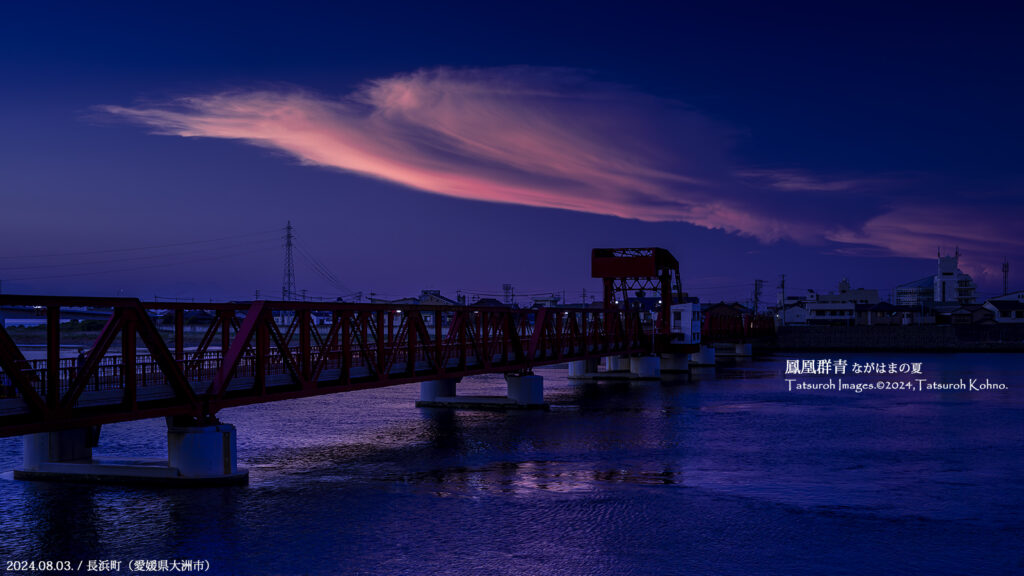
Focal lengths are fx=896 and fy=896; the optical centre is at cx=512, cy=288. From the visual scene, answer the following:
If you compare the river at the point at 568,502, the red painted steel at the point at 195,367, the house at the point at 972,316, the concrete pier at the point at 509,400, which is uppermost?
the house at the point at 972,316

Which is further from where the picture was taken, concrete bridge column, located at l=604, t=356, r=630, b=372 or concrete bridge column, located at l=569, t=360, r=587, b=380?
concrete bridge column, located at l=604, t=356, r=630, b=372

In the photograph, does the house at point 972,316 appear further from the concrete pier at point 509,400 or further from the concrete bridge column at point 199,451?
the concrete bridge column at point 199,451

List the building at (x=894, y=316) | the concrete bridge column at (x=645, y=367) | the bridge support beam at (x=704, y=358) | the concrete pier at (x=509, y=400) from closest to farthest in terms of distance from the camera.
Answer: the concrete pier at (x=509, y=400) < the concrete bridge column at (x=645, y=367) < the bridge support beam at (x=704, y=358) < the building at (x=894, y=316)

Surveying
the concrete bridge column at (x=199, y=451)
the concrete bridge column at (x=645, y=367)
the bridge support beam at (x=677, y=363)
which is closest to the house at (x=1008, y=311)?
the bridge support beam at (x=677, y=363)

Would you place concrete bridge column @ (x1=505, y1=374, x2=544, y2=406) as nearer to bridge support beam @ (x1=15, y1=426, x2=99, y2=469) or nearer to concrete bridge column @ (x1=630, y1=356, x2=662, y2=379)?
bridge support beam @ (x1=15, y1=426, x2=99, y2=469)

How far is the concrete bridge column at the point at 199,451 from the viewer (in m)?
30.9

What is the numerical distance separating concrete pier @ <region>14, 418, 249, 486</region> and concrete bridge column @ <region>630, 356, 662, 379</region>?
207ft

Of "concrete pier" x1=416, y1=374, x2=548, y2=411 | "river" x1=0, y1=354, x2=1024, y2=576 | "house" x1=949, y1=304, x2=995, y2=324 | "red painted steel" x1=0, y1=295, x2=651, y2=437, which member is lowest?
→ "river" x1=0, y1=354, x2=1024, y2=576

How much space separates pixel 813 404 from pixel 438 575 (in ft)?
166

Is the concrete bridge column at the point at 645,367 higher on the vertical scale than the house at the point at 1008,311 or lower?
lower

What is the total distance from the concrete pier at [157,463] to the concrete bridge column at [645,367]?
207 feet

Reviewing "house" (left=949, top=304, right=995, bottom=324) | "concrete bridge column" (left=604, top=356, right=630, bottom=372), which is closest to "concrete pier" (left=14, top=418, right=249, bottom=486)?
"concrete bridge column" (left=604, top=356, right=630, bottom=372)

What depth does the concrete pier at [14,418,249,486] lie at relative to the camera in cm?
3097

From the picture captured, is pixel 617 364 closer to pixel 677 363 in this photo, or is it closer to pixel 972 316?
pixel 677 363
